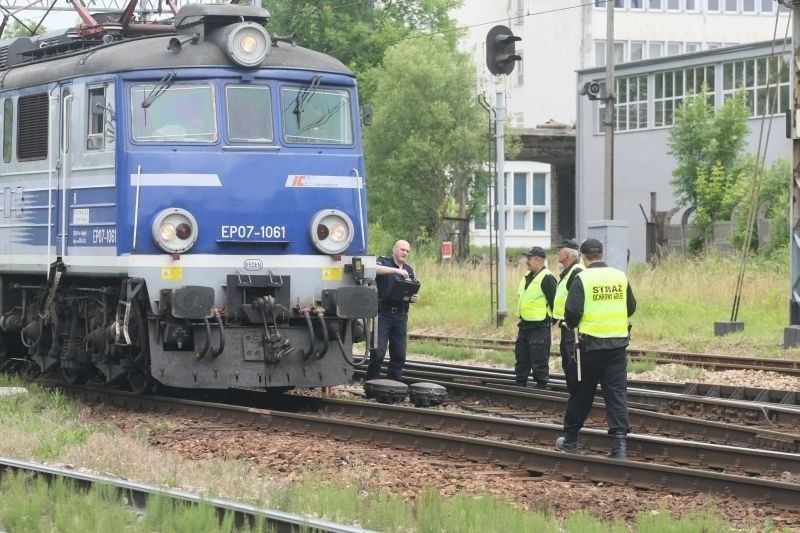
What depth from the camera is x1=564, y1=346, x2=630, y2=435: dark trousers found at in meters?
11.1

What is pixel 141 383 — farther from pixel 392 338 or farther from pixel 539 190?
pixel 539 190

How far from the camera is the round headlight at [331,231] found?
45.1 ft

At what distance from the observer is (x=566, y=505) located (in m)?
8.99

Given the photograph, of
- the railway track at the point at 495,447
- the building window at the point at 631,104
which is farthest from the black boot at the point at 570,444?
the building window at the point at 631,104

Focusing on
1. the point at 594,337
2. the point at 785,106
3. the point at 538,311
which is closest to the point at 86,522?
the point at 594,337

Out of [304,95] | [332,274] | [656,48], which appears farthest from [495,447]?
[656,48]

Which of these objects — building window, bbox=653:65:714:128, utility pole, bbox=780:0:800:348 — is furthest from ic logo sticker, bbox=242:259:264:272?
building window, bbox=653:65:714:128

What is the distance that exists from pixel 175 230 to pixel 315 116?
1.88 meters

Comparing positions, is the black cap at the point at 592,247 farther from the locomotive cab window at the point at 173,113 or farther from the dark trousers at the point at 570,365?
the locomotive cab window at the point at 173,113

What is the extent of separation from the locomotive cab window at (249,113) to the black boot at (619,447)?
4740 millimetres

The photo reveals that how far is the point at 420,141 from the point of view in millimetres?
50312

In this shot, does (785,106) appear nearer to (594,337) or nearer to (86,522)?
(594,337)

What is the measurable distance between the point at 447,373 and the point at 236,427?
573 centimetres

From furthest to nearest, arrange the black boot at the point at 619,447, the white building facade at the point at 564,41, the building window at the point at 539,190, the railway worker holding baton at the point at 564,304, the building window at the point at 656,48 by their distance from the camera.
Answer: the building window at the point at 539,190 → the building window at the point at 656,48 → the white building facade at the point at 564,41 → the railway worker holding baton at the point at 564,304 → the black boot at the point at 619,447
